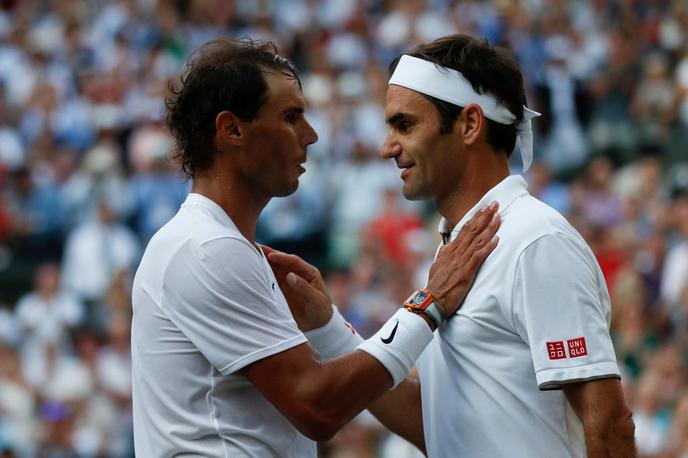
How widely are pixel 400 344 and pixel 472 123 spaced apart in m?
0.75

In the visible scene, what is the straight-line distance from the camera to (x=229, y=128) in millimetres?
3809

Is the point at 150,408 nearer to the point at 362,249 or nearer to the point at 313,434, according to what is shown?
the point at 313,434

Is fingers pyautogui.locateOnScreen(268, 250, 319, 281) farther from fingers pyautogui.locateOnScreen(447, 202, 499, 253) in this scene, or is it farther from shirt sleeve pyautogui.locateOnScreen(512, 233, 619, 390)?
shirt sleeve pyautogui.locateOnScreen(512, 233, 619, 390)

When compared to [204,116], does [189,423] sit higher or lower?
lower


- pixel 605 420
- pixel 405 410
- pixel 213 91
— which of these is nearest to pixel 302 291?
pixel 405 410

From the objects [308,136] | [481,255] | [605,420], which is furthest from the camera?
[308,136]

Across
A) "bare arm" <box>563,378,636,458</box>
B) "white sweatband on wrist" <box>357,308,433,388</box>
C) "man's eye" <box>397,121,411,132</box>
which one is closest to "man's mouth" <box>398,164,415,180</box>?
"man's eye" <box>397,121,411,132</box>

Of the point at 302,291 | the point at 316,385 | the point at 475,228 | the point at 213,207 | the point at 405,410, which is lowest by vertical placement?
the point at 405,410

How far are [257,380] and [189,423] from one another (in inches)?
9.7

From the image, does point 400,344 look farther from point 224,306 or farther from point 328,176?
point 328,176

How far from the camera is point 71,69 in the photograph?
→ 14414 millimetres

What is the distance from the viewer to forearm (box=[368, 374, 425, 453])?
4.26 m

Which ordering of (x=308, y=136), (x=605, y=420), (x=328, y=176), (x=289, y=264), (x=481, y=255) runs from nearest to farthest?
(x=605, y=420), (x=481, y=255), (x=308, y=136), (x=289, y=264), (x=328, y=176)

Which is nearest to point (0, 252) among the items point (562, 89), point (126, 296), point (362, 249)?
point (126, 296)
